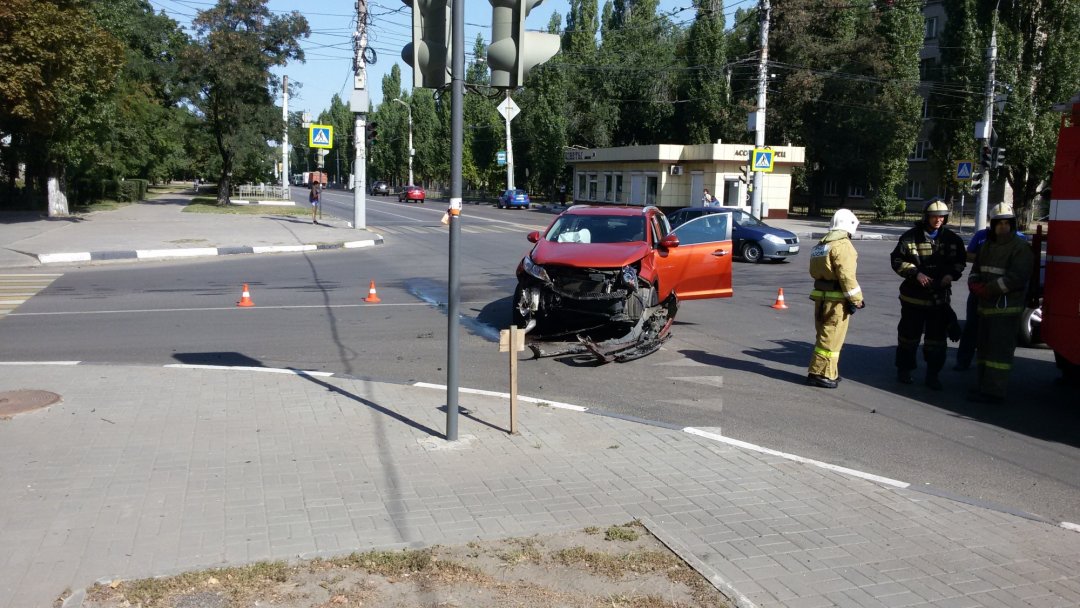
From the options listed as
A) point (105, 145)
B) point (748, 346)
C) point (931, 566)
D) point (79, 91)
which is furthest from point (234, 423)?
point (105, 145)

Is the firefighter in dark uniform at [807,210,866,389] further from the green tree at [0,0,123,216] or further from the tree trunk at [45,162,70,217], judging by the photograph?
the tree trunk at [45,162,70,217]

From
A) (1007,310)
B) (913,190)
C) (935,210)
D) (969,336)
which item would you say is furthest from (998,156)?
(913,190)

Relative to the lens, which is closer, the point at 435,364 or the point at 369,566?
the point at 369,566

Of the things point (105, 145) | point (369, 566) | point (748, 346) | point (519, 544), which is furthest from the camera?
point (105, 145)

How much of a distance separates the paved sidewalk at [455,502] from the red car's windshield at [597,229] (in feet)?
14.3

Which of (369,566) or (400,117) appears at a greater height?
(400,117)

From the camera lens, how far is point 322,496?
5406 mm

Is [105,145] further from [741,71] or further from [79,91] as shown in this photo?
[741,71]

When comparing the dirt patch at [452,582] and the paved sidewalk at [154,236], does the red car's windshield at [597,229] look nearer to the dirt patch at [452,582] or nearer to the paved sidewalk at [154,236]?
the dirt patch at [452,582]

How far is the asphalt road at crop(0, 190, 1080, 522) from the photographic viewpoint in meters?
6.70

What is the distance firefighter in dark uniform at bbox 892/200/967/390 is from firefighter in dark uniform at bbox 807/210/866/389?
66 cm

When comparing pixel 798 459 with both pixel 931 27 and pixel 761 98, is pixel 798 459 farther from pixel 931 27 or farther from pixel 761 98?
pixel 931 27

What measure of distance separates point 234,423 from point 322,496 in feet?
6.47

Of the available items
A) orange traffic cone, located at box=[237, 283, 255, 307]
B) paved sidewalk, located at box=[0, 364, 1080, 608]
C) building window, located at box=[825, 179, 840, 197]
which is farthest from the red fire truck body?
building window, located at box=[825, 179, 840, 197]
